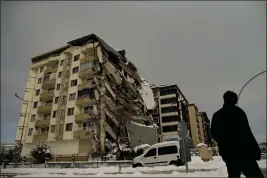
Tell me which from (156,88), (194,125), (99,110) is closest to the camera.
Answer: (99,110)

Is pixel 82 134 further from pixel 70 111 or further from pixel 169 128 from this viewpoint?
pixel 169 128

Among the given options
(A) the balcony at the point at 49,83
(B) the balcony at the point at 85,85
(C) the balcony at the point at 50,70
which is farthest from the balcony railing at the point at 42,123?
(C) the balcony at the point at 50,70

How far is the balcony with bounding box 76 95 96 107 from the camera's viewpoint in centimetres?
3011

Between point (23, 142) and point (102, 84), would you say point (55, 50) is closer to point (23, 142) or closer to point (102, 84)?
point (102, 84)

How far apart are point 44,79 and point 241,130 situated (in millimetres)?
37412

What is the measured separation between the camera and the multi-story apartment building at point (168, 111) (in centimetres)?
5172

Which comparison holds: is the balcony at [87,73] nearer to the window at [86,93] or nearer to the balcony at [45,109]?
the window at [86,93]

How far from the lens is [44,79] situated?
120 feet

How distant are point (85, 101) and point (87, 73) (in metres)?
4.26

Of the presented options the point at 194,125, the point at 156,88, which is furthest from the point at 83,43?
the point at 194,125

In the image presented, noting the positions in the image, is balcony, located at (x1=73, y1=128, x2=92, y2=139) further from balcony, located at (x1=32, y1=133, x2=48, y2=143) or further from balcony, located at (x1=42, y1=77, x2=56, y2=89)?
balcony, located at (x1=42, y1=77, x2=56, y2=89)

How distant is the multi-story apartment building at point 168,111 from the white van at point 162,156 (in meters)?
36.7

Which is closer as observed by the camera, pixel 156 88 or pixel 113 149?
pixel 113 149

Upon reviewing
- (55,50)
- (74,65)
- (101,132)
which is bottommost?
(101,132)
